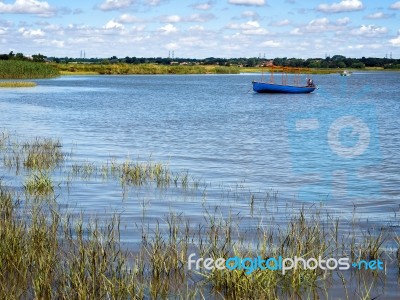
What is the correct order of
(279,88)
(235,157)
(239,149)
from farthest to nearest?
(279,88)
(239,149)
(235,157)

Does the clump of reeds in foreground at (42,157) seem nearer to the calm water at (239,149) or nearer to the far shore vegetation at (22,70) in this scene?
the calm water at (239,149)

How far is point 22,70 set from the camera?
344ft

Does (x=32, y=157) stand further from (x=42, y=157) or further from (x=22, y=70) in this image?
(x=22, y=70)

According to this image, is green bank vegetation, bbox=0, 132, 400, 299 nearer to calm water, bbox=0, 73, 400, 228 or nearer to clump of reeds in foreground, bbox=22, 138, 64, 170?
calm water, bbox=0, 73, 400, 228

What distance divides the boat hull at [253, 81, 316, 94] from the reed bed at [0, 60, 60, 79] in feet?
120

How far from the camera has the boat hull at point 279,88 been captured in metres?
87.2

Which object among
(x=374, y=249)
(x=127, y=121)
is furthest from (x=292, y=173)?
(x=127, y=121)

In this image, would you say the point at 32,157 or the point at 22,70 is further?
the point at 22,70

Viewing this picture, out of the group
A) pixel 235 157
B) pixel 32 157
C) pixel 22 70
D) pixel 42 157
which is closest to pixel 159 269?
pixel 32 157

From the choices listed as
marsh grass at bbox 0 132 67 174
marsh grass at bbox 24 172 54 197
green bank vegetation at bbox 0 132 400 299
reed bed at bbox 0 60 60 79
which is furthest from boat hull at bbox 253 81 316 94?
green bank vegetation at bbox 0 132 400 299

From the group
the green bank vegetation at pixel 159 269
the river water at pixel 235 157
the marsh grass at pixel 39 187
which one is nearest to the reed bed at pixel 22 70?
the river water at pixel 235 157

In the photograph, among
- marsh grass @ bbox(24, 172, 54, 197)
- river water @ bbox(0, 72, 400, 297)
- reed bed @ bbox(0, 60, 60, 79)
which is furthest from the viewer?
reed bed @ bbox(0, 60, 60, 79)

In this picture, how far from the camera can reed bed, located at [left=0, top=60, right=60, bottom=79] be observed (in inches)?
3883

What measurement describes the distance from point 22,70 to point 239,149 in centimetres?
7969
